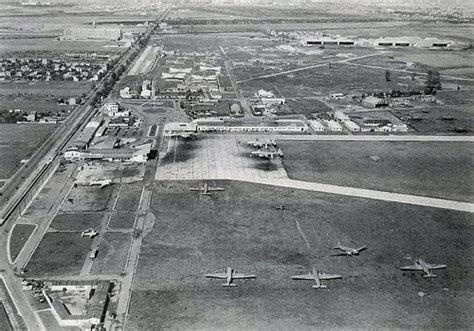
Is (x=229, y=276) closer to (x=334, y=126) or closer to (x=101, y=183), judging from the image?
(x=101, y=183)

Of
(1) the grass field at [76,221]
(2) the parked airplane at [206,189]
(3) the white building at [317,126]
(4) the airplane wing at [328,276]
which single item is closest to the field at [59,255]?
(1) the grass field at [76,221]

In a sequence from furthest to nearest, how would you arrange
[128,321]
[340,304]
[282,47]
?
[282,47], [340,304], [128,321]

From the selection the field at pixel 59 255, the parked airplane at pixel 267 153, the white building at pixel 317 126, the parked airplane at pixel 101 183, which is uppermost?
the white building at pixel 317 126

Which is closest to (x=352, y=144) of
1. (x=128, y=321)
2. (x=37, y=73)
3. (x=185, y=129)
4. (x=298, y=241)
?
(x=185, y=129)

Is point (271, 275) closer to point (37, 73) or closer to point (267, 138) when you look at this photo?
point (267, 138)

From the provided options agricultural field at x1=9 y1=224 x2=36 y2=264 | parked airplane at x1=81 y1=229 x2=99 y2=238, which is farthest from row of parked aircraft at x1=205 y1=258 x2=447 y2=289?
agricultural field at x1=9 y1=224 x2=36 y2=264

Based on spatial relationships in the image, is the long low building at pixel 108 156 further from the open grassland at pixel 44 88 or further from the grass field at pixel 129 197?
the open grassland at pixel 44 88

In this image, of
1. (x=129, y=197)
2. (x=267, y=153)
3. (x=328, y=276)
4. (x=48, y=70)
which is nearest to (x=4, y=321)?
(x=129, y=197)
